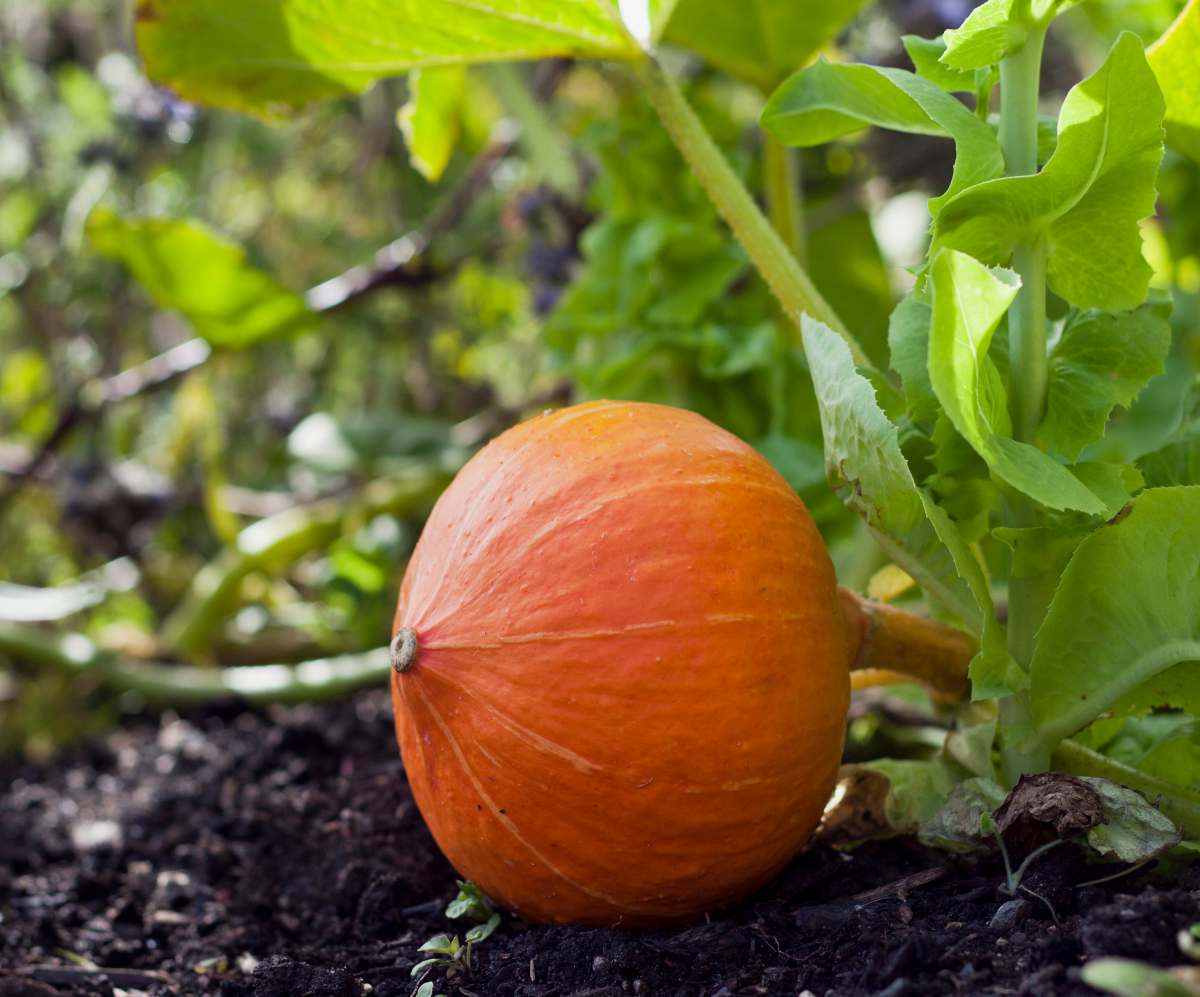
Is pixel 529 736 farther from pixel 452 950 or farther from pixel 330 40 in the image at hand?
pixel 330 40

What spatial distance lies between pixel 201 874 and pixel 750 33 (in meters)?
1.26

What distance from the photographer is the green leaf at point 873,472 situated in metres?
0.90

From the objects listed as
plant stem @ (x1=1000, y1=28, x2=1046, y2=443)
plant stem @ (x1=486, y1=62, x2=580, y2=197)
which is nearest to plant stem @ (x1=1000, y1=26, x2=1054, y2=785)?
plant stem @ (x1=1000, y1=28, x2=1046, y2=443)

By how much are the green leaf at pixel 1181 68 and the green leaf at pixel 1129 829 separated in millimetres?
593

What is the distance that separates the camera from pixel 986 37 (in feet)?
2.96

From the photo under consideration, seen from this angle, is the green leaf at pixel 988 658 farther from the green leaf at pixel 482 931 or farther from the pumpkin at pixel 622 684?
the green leaf at pixel 482 931

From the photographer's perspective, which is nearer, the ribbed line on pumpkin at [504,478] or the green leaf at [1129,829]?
the green leaf at [1129,829]

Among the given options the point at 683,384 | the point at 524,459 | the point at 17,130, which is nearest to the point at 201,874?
the point at 524,459

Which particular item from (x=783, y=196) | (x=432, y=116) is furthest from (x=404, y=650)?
(x=783, y=196)

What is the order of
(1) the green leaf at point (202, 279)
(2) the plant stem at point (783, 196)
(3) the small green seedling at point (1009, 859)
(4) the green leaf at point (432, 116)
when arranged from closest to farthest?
(3) the small green seedling at point (1009, 859), (4) the green leaf at point (432, 116), (2) the plant stem at point (783, 196), (1) the green leaf at point (202, 279)

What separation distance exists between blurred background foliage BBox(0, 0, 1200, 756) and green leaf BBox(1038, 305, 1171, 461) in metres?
0.19

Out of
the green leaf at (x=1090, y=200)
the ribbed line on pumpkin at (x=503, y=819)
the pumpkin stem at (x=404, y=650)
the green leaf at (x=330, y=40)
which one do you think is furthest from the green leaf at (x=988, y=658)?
the green leaf at (x=330, y=40)

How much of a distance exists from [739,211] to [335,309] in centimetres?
136

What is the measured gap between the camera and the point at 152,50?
1.42m
